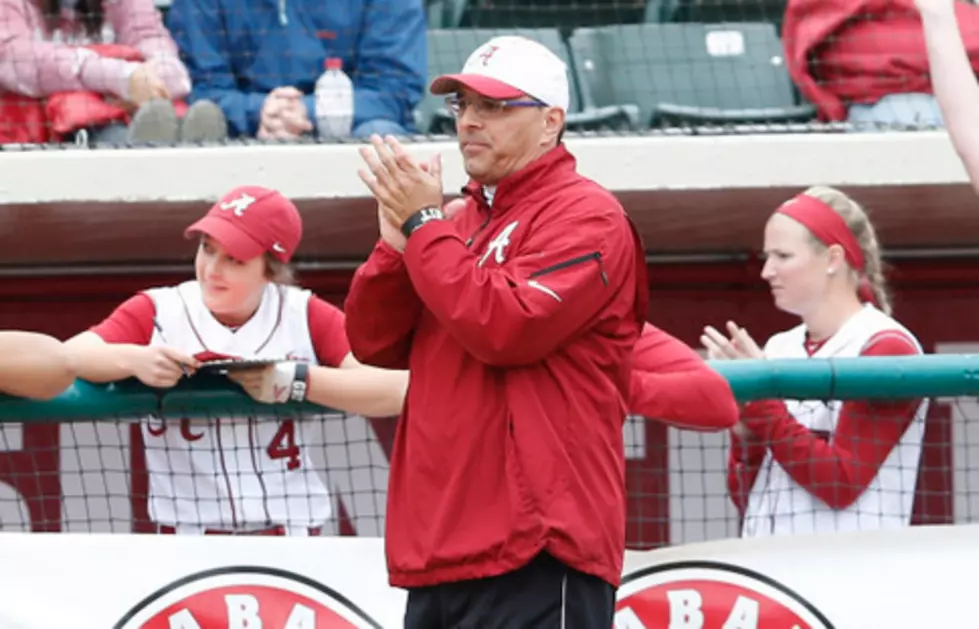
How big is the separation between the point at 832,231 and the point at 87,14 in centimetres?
341

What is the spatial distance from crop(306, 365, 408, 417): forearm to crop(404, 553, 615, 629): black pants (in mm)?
803

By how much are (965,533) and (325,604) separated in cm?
138

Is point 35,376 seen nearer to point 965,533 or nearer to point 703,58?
point 965,533

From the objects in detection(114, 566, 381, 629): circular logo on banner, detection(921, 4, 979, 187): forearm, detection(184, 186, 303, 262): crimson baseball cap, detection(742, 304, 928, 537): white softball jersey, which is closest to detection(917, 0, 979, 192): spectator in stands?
detection(921, 4, 979, 187): forearm

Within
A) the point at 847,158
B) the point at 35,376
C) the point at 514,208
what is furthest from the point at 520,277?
the point at 847,158

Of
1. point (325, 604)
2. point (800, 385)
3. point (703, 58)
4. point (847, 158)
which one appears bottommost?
point (325, 604)

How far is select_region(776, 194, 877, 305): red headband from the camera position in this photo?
445 centimetres

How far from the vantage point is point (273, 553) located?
364 centimetres

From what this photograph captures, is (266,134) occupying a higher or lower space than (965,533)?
higher

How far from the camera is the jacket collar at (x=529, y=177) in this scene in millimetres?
3086

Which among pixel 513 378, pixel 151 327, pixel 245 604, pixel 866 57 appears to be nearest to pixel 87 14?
pixel 151 327

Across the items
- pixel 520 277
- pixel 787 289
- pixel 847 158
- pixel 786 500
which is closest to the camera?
pixel 520 277

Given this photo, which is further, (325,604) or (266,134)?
(266,134)

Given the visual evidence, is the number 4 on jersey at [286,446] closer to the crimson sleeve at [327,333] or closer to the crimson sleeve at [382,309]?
the crimson sleeve at [327,333]
